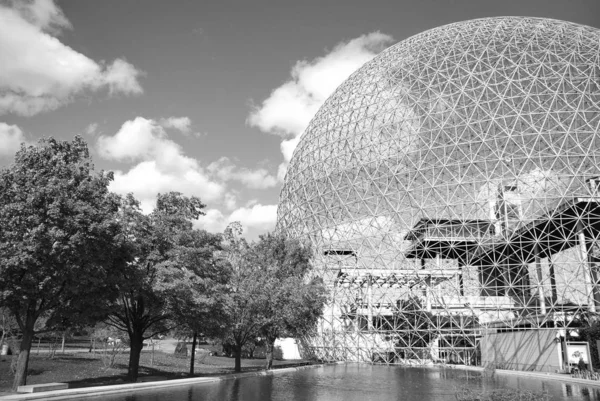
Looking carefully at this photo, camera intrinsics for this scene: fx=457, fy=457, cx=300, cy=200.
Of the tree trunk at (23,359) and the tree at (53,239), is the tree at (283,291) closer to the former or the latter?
the tree at (53,239)

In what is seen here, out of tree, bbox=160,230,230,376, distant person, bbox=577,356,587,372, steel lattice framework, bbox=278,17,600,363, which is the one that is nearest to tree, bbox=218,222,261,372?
tree, bbox=160,230,230,376

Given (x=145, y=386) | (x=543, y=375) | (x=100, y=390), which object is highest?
(x=100, y=390)

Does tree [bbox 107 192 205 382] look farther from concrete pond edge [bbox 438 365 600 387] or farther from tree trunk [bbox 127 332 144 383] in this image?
concrete pond edge [bbox 438 365 600 387]

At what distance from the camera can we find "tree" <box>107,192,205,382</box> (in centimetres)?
1689

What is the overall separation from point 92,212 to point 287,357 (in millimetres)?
33475

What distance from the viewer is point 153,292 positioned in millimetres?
17219

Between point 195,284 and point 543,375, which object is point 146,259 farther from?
point 543,375

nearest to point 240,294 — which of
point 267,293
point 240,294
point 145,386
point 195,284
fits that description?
point 240,294

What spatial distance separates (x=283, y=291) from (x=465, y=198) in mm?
15429

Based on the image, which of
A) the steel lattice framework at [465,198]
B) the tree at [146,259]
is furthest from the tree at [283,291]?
the tree at [146,259]

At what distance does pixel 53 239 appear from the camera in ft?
44.2

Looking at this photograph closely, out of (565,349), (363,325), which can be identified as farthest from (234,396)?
(363,325)

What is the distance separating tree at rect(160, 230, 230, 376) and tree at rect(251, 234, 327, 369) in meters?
5.35

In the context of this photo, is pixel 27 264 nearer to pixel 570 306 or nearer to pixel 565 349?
pixel 565 349
